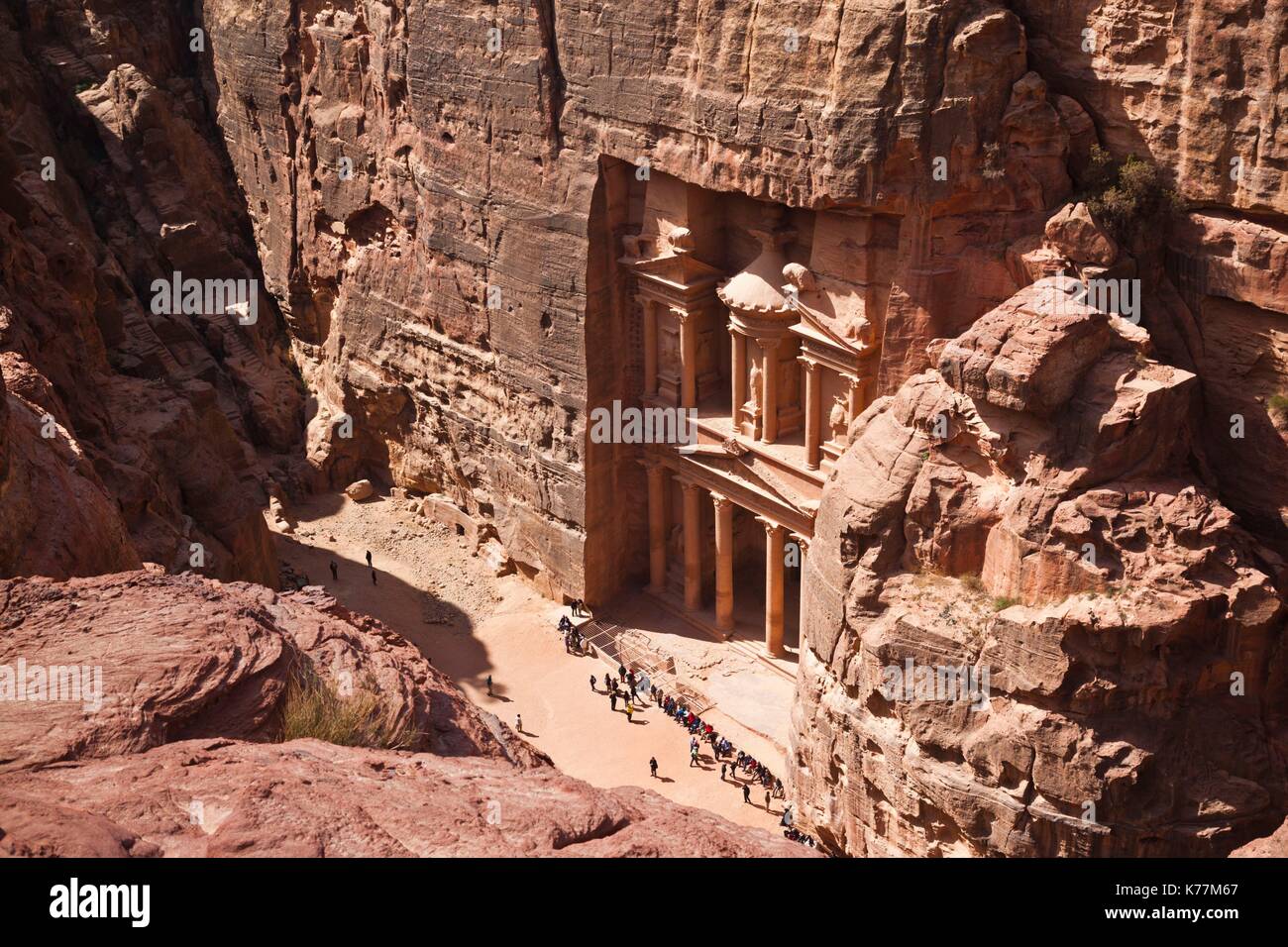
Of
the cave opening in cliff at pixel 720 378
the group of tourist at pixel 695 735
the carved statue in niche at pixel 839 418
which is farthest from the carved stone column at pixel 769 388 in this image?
the group of tourist at pixel 695 735

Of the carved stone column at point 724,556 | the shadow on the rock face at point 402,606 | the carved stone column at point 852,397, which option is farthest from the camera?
the shadow on the rock face at point 402,606

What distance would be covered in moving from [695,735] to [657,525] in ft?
18.4

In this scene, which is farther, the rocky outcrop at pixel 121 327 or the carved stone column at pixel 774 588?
the carved stone column at pixel 774 588

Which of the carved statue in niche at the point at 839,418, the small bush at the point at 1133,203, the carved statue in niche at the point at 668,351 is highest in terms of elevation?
the small bush at the point at 1133,203

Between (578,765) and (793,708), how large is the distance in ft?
19.3

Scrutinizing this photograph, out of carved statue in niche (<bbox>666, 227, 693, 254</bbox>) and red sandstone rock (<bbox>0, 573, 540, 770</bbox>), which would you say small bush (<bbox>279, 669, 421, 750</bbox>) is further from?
carved statue in niche (<bbox>666, 227, 693, 254</bbox>)

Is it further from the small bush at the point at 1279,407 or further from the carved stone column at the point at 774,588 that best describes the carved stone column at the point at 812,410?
the small bush at the point at 1279,407

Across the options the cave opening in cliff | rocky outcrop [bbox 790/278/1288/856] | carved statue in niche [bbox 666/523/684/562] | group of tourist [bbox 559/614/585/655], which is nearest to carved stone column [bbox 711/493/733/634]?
the cave opening in cliff

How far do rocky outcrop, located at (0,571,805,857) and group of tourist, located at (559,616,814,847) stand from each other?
15.9 m

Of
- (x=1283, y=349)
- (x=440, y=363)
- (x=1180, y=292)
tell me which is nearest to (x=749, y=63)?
(x=1180, y=292)

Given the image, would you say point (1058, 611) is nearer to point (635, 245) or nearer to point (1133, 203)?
point (1133, 203)

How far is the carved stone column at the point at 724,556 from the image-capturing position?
3156 cm

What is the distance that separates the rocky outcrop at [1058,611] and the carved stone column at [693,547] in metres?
9.80

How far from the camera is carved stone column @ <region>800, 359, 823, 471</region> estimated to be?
2869 centimetres
